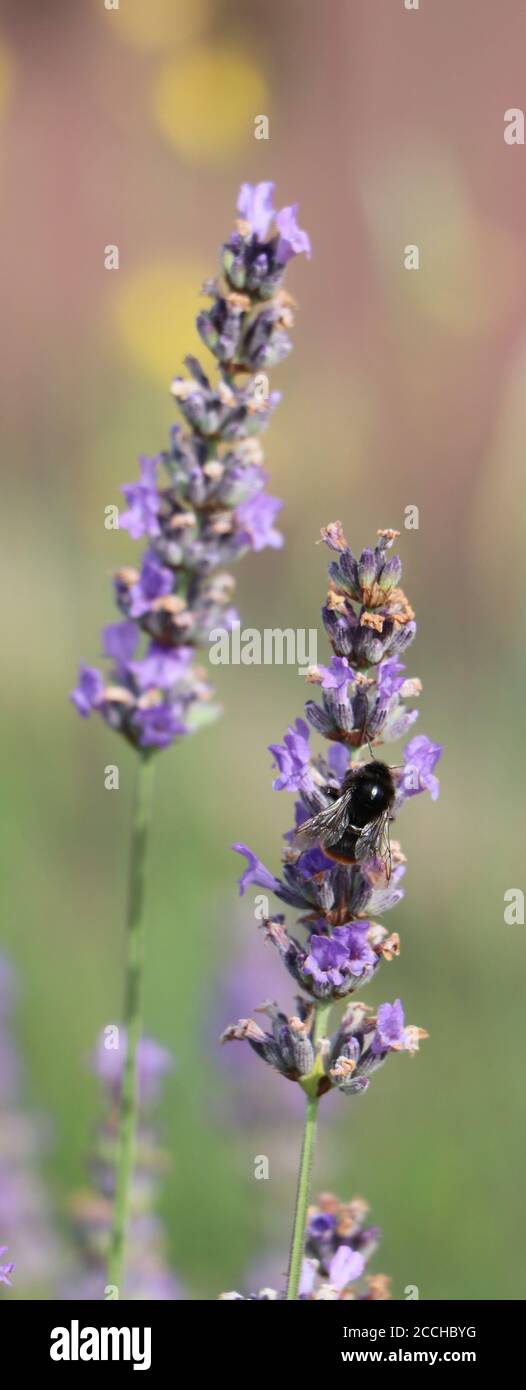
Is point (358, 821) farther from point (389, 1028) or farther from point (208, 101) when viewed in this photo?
point (208, 101)

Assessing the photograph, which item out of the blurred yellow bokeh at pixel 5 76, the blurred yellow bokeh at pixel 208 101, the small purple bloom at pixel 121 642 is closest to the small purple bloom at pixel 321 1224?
the small purple bloom at pixel 121 642

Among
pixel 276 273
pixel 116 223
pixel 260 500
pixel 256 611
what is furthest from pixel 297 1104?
pixel 116 223

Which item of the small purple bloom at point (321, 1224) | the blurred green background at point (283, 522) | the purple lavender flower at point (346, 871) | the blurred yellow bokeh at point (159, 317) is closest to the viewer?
the purple lavender flower at point (346, 871)

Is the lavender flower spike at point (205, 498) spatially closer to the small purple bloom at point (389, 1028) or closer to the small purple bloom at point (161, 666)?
the small purple bloom at point (161, 666)

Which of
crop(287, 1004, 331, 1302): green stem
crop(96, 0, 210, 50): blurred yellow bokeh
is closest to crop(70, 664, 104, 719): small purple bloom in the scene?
crop(287, 1004, 331, 1302): green stem

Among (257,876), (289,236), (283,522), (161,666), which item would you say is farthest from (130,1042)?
(283,522)

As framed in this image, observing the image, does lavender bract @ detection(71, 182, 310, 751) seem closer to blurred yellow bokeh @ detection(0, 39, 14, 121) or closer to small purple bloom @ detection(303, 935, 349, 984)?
small purple bloom @ detection(303, 935, 349, 984)

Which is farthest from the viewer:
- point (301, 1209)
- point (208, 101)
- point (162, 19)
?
point (162, 19)
